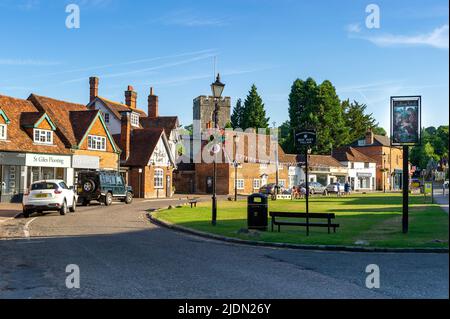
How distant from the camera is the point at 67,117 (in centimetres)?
4300

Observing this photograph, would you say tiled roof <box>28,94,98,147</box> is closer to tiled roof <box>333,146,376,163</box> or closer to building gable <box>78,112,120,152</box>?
building gable <box>78,112,120,152</box>

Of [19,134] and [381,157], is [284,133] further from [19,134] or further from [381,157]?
[19,134]

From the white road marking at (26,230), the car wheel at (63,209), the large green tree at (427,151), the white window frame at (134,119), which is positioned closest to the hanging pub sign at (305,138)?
the white road marking at (26,230)

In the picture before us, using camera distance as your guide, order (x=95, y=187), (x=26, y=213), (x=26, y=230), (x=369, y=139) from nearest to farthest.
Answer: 1. (x=26, y=230)
2. (x=26, y=213)
3. (x=95, y=187)
4. (x=369, y=139)

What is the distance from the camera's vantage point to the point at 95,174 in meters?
32.0

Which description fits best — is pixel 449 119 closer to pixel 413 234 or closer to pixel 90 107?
pixel 413 234

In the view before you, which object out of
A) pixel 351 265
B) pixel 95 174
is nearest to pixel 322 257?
pixel 351 265

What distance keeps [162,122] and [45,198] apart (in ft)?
123

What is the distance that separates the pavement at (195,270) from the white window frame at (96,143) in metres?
27.3

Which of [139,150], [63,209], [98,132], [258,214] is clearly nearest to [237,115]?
[139,150]

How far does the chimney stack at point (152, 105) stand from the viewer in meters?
62.2

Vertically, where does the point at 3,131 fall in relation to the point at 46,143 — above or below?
above

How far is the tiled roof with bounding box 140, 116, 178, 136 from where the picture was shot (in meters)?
59.6

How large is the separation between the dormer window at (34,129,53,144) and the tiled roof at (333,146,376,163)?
56701 mm
